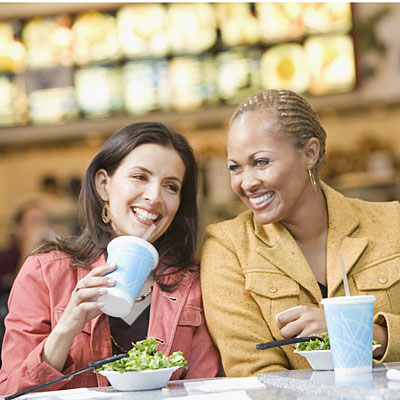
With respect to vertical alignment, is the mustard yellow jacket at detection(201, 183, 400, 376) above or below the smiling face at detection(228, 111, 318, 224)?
below

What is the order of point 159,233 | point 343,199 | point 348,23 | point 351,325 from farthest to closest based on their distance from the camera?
point 348,23 < point 343,199 < point 159,233 < point 351,325

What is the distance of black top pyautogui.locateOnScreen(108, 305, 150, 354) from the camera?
6.79 feet

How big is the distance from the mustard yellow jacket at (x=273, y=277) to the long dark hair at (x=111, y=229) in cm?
12

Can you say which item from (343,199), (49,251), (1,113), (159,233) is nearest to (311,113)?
(343,199)

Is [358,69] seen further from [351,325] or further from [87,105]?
[351,325]

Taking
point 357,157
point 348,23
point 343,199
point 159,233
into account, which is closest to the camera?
point 159,233

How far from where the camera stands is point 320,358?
5.35 feet

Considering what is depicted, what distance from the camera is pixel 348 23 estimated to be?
598cm

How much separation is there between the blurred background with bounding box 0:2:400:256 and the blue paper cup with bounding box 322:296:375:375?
443 cm

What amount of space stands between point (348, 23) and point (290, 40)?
0.52 metres

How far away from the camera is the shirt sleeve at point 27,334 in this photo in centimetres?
181

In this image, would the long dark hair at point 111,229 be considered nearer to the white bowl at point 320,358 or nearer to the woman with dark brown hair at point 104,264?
the woman with dark brown hair at point 104,264

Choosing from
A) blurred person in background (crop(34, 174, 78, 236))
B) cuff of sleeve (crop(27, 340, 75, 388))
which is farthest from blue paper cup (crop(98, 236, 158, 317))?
blurred person in background (crop(34, 174, 78, 236))

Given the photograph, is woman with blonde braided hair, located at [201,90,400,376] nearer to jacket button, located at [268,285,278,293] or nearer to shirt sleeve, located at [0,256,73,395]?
jacket button, located at [268,285,278,293]
